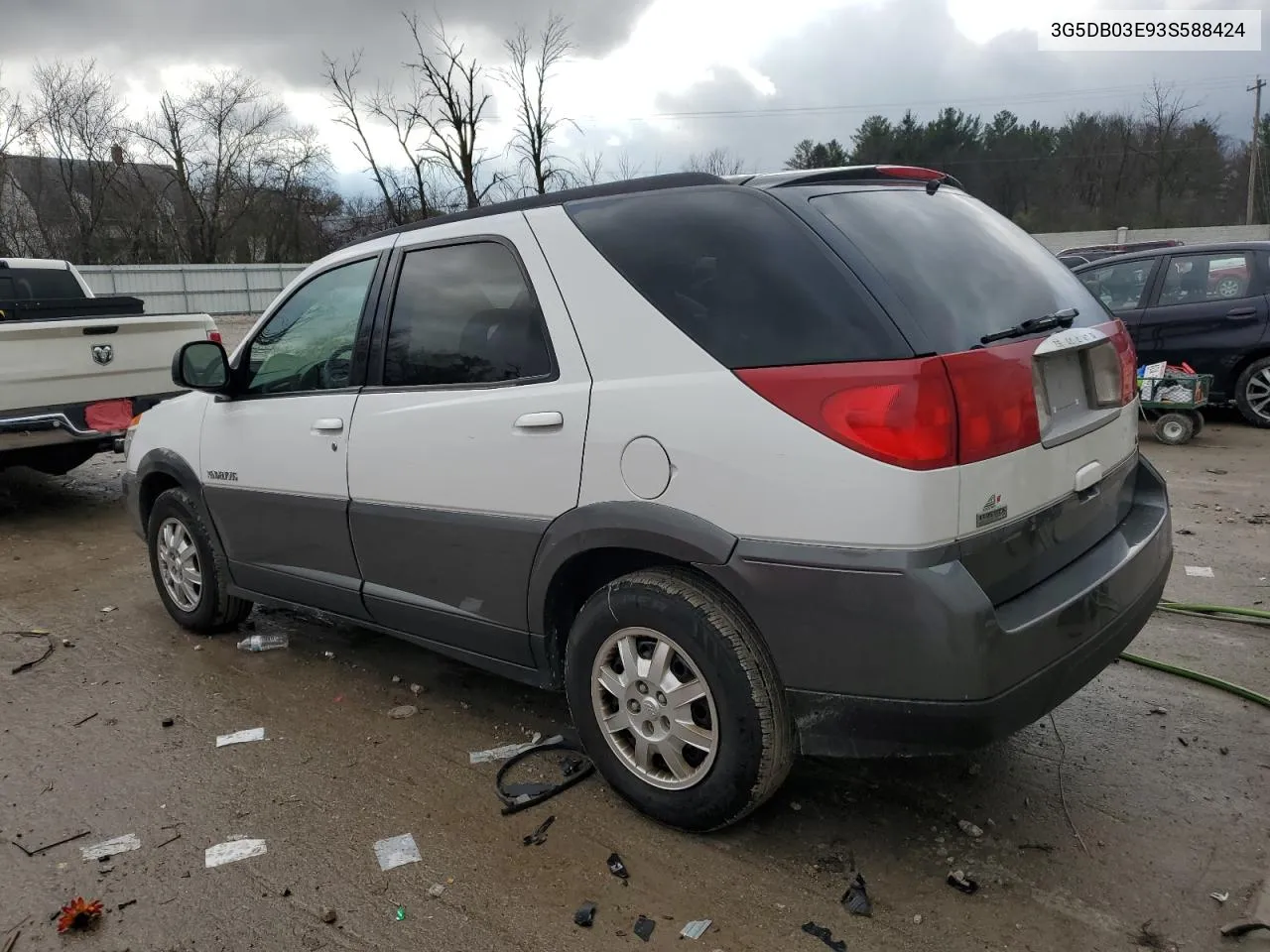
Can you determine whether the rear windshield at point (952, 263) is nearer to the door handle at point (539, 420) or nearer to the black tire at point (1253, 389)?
the door handle at point (539, 420)

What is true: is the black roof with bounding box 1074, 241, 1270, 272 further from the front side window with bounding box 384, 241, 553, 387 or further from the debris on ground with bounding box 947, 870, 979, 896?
the debris on ground with bounding box 947, 870, 979, 896

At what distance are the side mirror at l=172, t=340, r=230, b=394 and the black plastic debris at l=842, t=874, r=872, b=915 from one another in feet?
10.9

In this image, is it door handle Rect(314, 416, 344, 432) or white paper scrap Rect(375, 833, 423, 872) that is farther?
door handle Rect(314, 416, 344, 432)

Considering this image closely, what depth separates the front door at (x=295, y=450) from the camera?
148 inches

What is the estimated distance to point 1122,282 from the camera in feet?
32.6

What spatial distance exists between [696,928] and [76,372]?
657 cm

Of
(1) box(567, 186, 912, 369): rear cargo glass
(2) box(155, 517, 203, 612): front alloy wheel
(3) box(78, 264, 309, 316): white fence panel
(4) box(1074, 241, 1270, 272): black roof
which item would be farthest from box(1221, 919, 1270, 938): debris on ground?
(3) box(78, 264, 309, 316): white fence panel

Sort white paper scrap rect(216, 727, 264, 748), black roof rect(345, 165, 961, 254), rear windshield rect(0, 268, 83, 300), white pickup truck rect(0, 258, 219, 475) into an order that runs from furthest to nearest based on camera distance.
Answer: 1. rear windshield rect(0, 268, 83, 300)
2. white pickup truck rect(0, 258, 219, 475)
3. white paper scrap rect(216, 727, 264, 748)
4. black roof rect(345, 165, 961, 254)

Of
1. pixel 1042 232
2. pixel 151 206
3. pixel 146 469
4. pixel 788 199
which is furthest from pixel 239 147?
pixel 788 199

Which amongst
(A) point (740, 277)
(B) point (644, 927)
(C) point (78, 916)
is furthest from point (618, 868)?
(A) point (740, 277)

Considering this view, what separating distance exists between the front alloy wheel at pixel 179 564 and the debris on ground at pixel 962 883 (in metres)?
3.72

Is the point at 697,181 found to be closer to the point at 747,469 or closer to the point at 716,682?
the point at 747,469

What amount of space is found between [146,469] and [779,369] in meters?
3.83

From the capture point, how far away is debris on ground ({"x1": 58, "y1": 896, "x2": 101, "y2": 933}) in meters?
2.59
